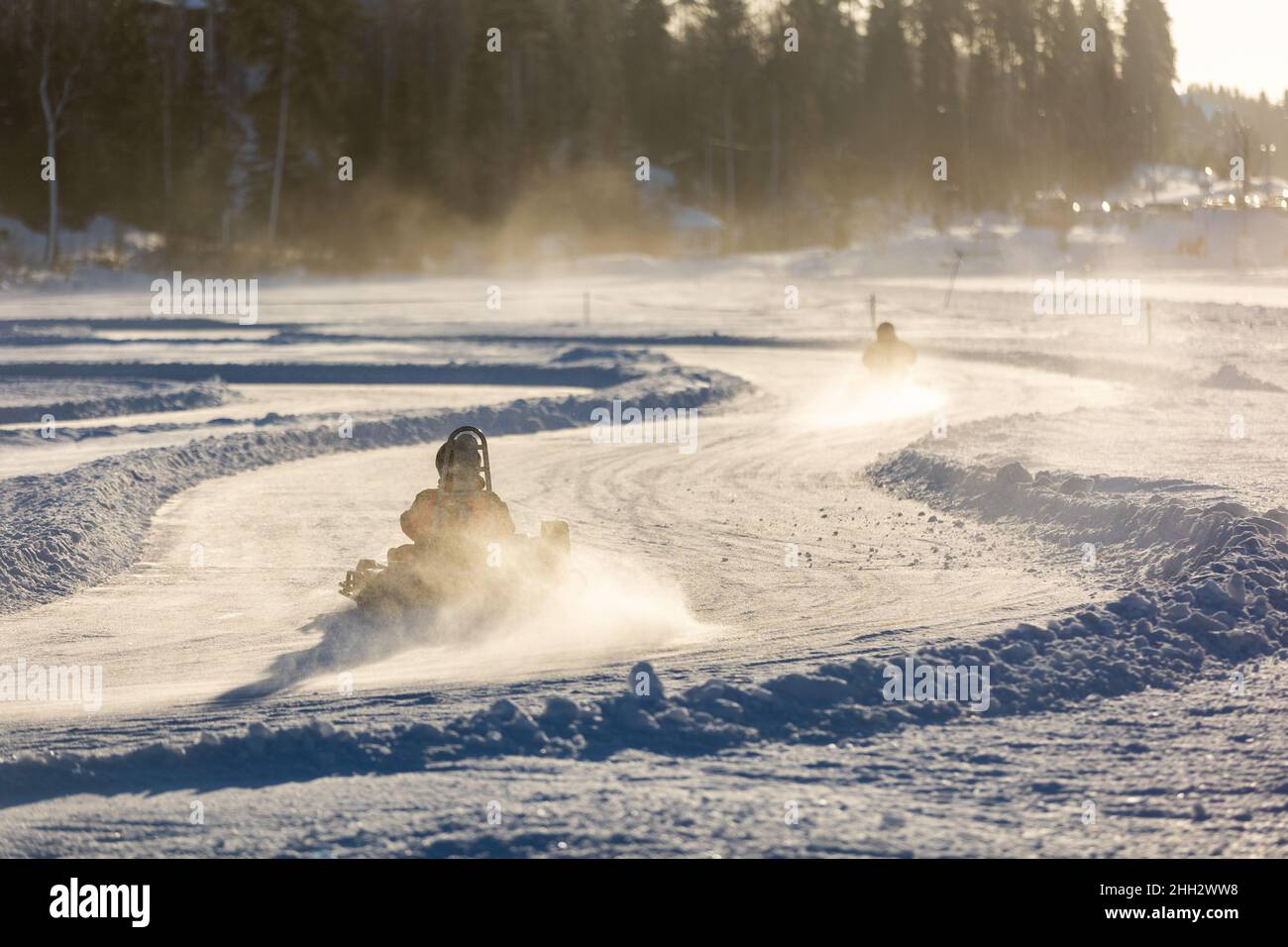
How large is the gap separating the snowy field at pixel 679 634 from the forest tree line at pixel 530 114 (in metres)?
46.2

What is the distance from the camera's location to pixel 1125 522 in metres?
13.6

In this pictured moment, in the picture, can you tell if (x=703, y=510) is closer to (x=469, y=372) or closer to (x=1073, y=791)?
(x=1073, y=791)

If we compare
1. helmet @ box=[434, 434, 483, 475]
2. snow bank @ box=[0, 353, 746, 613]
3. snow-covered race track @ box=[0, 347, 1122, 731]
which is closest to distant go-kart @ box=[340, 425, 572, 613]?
helmet @ box=[434, 434, 483, 475]

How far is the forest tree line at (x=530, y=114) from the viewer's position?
68438 mm

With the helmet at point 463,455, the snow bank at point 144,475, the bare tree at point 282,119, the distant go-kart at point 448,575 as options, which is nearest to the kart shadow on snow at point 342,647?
the distant go-kart at point 448,575

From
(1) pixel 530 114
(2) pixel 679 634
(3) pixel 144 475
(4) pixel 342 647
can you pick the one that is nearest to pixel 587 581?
(2) pixel 679 634

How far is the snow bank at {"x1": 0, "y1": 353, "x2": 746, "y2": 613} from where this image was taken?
42.2ft

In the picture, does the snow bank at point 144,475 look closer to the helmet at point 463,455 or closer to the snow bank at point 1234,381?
the helmet at point 463,455

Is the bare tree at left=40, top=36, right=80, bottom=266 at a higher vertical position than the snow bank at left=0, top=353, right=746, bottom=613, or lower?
higher

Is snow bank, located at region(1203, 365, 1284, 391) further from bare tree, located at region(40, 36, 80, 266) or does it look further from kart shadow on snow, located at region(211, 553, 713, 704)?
bare tree, located at region(40, 36, 80, 266)

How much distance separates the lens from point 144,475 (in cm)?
1745

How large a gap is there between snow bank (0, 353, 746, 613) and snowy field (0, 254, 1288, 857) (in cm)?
7

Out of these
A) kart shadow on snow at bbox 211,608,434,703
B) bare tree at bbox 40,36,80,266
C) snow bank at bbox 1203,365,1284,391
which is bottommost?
kart shadow on snow at bbox 211,608,434,703
